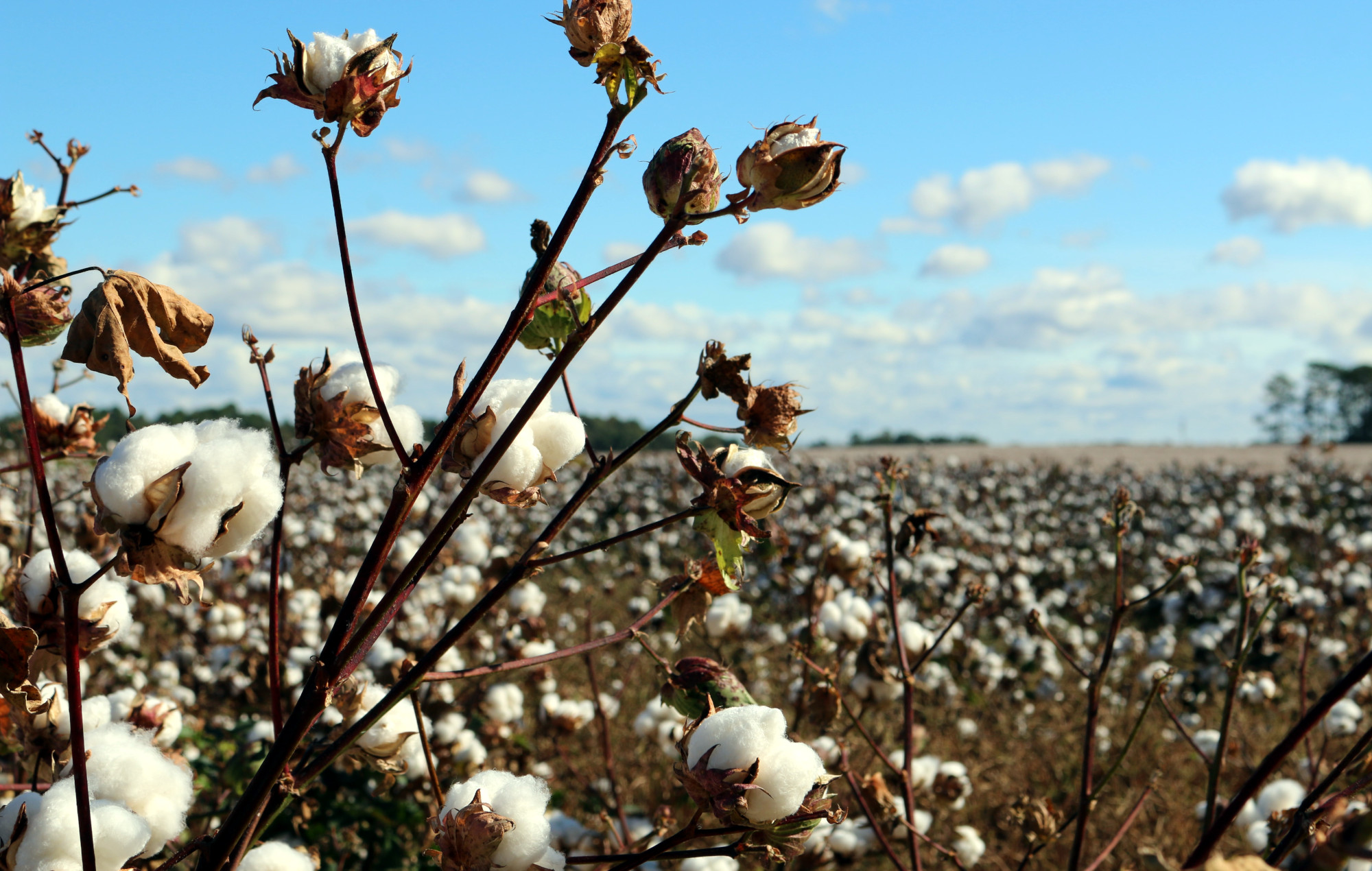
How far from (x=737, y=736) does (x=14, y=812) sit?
0.68 meters

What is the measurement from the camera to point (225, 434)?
2.76 feet

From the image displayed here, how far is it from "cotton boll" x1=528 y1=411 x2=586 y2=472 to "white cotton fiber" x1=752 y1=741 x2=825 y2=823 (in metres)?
0.34

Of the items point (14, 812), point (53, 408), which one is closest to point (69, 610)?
point (14, 812)

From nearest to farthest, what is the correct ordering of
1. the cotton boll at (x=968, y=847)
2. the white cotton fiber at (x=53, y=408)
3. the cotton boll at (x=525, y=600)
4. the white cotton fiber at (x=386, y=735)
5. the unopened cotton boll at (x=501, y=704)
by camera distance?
1. the white cotton fiber at (x=386, y=735)
2. the white cotton fiber at (x=53, y=408)
3. the cotton boll at (x=968, y=847)
4. the unopened cotton boll at (x=501, y=704)
5. the cotton boll at (x=525, y=600)

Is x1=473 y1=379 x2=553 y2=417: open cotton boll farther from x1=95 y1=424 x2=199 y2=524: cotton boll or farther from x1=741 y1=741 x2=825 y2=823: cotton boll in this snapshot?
x1=741 y1=741 x2=825 y2=823: cotton boll

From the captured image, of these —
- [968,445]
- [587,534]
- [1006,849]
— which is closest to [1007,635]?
[1006,849]

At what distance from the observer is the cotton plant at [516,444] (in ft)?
3.02

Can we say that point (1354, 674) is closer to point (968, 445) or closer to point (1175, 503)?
point (1175, 503)

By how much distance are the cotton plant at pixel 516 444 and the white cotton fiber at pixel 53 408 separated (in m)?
0.92

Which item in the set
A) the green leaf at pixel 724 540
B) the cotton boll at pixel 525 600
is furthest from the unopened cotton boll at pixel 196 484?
the cotton boll at pixel 525 600

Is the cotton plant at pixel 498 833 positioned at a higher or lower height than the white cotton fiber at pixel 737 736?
lower

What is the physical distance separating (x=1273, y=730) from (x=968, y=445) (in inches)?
802

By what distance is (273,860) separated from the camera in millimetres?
1046

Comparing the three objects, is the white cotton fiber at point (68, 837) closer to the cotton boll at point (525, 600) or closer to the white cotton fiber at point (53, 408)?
the white cotton fiber at point (53, 408)
